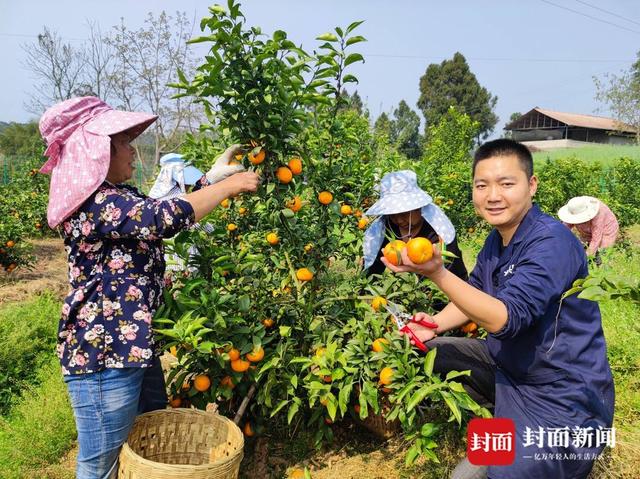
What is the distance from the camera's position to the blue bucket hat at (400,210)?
7.74ft

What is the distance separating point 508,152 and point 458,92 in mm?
38983

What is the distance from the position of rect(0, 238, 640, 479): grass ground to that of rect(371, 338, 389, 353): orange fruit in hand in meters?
0.51

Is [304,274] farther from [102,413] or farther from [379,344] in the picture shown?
[102,413]

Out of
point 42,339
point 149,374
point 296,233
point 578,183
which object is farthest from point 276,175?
point 578,183

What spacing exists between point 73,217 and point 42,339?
233cm

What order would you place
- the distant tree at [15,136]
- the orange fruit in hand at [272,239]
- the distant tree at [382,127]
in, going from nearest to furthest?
the orange fruit in hand at [272,239], the distant tree at [382,127], the distant tree at [15,136]

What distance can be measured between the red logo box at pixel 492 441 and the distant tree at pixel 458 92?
37492 mm

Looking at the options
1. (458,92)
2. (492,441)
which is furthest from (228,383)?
(458,92)

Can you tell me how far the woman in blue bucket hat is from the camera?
7.80 feet

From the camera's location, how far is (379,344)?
1.76m

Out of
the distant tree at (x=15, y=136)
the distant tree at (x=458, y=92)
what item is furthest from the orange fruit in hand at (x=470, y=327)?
the distant tree at (x=458, y=92)

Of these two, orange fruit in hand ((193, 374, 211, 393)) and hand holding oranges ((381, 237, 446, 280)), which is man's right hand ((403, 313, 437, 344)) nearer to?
hand holding oranges ((381, 237, 446, 280))

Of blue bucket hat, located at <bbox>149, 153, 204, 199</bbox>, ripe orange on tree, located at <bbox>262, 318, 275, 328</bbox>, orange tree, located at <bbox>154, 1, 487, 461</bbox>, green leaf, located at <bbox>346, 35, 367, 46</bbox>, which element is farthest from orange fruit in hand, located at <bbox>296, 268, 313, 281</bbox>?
blue bucket hat, located at <bbox>149, 153, 204, 199</bbox>

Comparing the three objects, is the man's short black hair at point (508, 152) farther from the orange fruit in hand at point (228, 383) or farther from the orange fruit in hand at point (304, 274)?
the orange fruit in hand at point (228, 383)
